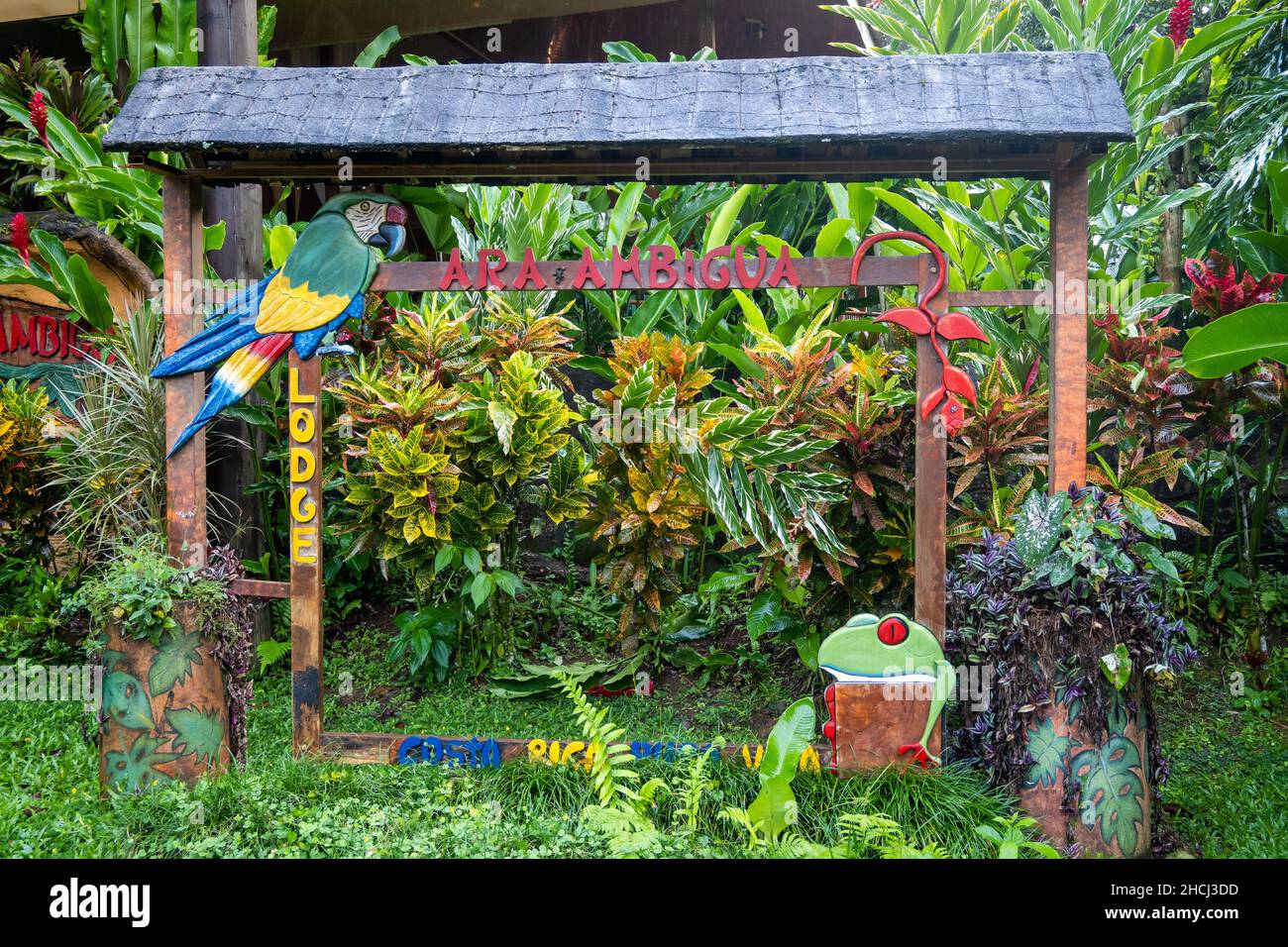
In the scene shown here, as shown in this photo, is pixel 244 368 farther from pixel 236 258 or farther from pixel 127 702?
pixel 236 258

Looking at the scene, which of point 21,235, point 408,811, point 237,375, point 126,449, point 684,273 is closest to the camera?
point 408,811

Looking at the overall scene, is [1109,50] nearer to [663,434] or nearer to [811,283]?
[811,283]

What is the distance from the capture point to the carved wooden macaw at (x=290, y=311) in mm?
4031

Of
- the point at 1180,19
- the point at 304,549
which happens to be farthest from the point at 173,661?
the point at 1180,19

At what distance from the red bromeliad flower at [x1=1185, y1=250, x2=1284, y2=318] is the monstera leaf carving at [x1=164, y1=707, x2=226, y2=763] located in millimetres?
4479

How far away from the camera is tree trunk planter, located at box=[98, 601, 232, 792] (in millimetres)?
3689

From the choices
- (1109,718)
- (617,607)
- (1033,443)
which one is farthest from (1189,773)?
(617,607)

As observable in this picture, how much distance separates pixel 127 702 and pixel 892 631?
2.81m

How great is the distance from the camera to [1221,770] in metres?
4.23

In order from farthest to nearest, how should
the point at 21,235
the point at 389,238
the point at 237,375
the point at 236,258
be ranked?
the point at 21,235, the point at 236,258, the point at 389,238, the point at 237,375

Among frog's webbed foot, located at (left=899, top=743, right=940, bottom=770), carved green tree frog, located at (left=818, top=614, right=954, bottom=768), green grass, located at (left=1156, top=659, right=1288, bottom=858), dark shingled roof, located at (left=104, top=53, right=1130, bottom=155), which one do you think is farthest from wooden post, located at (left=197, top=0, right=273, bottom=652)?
green grass, located at (left=1156, top=659, right=1288, bottom=858)

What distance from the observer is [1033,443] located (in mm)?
4562

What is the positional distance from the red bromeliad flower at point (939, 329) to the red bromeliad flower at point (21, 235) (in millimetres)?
4574

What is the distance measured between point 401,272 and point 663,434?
128 centimetres
